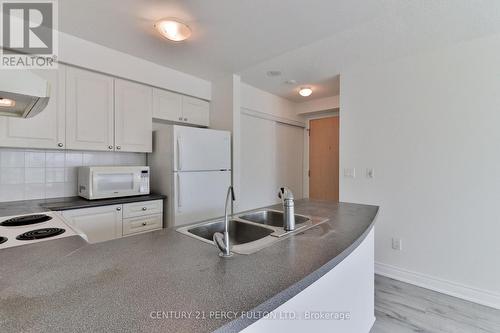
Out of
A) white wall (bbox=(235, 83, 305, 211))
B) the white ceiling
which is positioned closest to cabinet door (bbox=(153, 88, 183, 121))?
the white ceiling

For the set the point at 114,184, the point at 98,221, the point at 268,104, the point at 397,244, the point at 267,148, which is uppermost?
the point at 268,104

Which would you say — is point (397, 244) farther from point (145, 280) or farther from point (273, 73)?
point (145, 280)

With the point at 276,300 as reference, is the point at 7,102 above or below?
above

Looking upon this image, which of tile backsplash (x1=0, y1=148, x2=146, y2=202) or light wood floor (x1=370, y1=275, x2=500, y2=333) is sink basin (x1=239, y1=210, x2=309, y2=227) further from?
tile backsplash (x1=0, y1=148, x2=146, y2=202)

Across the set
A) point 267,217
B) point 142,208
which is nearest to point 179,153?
point 142,208

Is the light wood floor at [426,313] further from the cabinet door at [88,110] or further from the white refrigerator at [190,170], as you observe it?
the cabinet door at [88,110]

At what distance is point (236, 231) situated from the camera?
1.47m

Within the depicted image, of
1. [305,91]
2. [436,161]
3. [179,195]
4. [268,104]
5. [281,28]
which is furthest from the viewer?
[268,104]

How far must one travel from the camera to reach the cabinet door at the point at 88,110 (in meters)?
2.27

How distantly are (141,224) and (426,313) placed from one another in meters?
2.75

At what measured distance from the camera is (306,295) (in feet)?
2.95

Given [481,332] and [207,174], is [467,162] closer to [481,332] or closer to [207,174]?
[481,332]

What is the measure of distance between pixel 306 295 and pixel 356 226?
24.5 inches

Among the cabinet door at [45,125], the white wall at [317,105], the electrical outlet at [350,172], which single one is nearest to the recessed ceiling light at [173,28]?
the cabinet door at [45,125]
